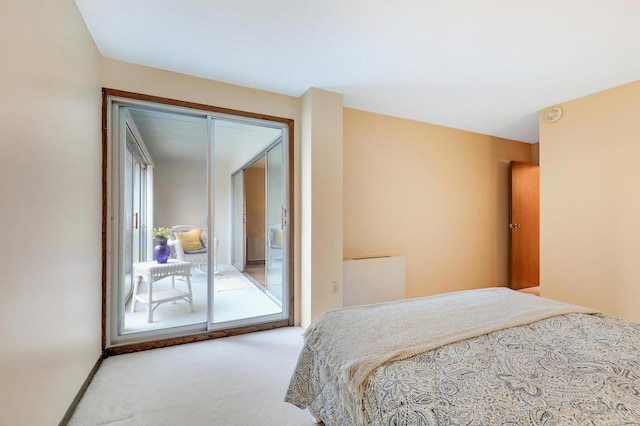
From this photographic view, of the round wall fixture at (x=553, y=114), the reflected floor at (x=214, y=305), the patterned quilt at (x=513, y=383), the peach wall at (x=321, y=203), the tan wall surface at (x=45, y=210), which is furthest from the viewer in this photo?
the round wall fixture at (x=553, y=114)

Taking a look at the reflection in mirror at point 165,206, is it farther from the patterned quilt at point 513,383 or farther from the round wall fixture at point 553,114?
the round wall fixture at point 553,114

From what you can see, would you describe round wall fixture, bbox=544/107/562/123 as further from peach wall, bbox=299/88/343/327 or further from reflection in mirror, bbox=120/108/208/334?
reflection in mirror, bbox=120/108/208/334

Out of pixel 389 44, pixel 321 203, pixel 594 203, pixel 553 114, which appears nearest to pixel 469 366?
pixel 321 203

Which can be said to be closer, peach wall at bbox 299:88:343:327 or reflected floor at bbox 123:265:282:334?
reflected floor at bbox 123:265:282:334

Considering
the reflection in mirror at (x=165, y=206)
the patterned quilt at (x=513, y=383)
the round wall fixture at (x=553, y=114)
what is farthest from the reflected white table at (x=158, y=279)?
the round wall fixture at (x=553, y=114)

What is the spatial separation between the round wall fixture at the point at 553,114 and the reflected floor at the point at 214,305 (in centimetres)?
383

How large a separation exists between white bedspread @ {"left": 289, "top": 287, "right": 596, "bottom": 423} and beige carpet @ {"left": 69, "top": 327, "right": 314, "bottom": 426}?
393mm

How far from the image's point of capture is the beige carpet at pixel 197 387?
157cm

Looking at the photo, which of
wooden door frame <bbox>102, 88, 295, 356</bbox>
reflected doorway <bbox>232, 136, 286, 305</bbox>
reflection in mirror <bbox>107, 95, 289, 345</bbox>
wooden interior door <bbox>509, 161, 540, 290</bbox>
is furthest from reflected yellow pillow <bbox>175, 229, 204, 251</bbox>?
wooden interior door <bbox>509, 161, 540, 290</bbox>

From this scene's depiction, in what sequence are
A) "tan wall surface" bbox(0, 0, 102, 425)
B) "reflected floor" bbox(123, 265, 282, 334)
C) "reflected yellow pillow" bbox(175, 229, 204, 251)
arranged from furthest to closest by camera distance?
"reflected yellow pillow" bbox(175, 229, 204, 251) < "reflected floor" bbox(123, 265, 282, 334) < "tan wall surface" bbox(0, 0, 102, 425)

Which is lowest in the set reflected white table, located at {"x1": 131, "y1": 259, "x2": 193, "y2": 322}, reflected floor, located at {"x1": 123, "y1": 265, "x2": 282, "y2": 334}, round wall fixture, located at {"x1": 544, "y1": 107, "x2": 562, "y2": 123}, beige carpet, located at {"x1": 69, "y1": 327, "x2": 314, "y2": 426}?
beige carpet, located at {"x1": 69, "y1": 327, "x2": 314, "y2": 426}

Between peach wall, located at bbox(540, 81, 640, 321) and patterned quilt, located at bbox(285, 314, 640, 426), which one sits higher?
peach wall, located at bbox(540, 81, 640, 321)

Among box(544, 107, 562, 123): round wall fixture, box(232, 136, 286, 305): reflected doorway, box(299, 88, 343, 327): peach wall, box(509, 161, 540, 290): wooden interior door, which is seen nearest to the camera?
box(299, 88, 343, 327): peach wall

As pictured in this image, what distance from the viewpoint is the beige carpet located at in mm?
1567
